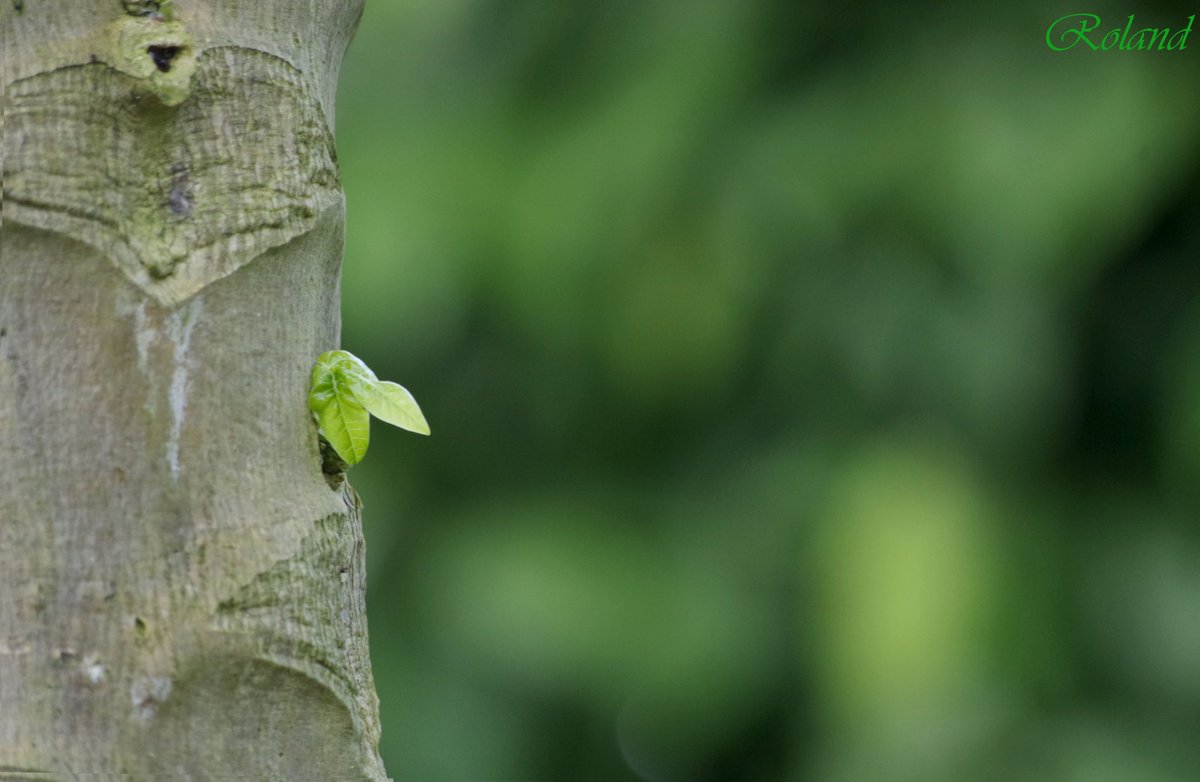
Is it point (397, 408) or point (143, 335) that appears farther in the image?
point (397, 408)

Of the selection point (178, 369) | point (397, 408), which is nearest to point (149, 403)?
point (178, 369)

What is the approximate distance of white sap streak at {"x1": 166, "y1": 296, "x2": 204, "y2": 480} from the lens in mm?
449

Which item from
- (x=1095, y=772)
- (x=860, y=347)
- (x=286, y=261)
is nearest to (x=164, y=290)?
(x=286, y=261)

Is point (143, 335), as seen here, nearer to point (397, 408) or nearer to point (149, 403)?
point (149, 403)

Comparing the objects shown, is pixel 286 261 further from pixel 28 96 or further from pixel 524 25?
pixel 524 25

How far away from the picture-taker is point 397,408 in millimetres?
562

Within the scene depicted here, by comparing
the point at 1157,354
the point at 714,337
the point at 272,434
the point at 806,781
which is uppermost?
the point at 272,434

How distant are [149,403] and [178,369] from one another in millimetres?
15

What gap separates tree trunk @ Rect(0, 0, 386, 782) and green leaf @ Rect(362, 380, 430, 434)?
63 millimetres

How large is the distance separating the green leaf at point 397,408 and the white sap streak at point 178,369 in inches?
3.5

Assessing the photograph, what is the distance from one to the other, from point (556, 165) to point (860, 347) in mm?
566

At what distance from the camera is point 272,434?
481mm

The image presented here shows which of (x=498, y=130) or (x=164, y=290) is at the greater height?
(x=164, y=290)

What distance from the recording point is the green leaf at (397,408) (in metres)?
0.54
